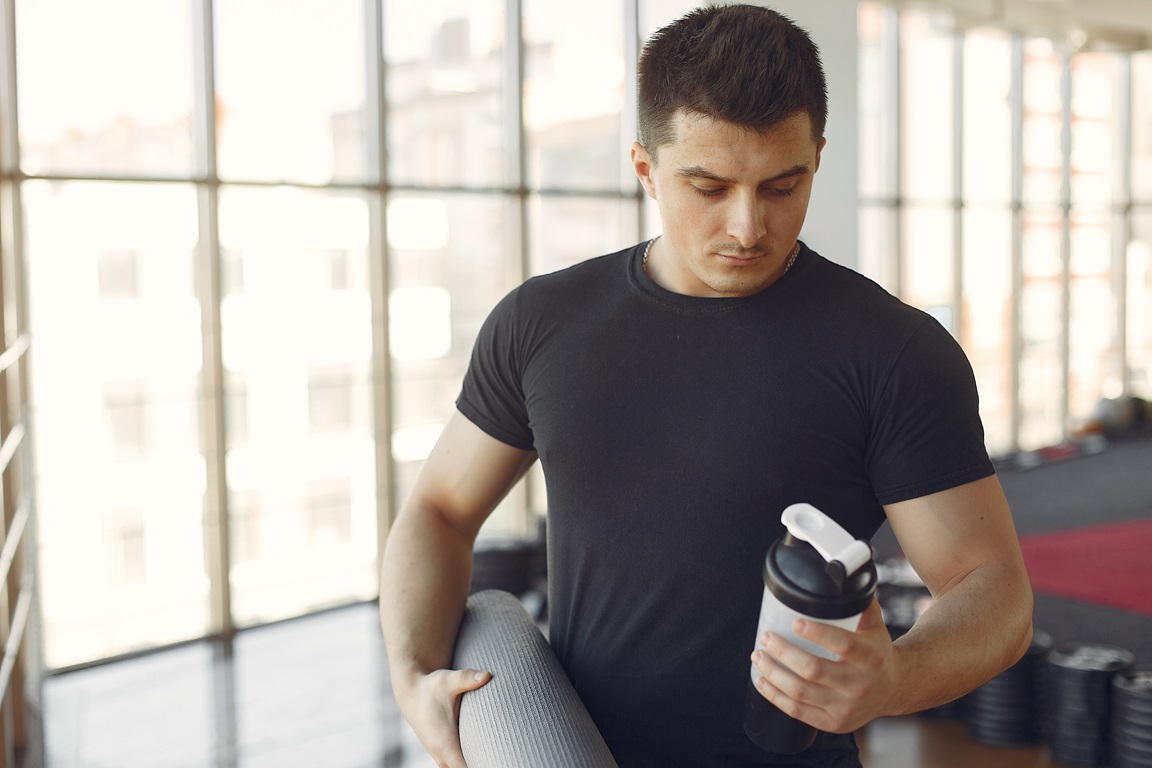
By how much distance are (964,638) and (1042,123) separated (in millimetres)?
9423

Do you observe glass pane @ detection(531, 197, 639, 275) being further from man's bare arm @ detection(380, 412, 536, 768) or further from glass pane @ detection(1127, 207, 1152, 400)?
glass pane @ detection(1127, 207, 1152, 400)

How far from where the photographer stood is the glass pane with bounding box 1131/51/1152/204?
33.6ft

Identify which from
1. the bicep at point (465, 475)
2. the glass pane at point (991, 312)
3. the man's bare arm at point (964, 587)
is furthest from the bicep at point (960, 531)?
the glass pane at point (991, 312)

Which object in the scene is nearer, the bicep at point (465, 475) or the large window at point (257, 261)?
the bicep at point (465, 475)

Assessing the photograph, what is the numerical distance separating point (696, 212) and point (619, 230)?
5.26 m

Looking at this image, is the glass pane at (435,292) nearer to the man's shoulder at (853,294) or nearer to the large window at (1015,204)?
the large window at (1015,204)

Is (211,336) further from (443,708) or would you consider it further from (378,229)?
(443,708)

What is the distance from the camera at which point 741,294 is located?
1.19 meters

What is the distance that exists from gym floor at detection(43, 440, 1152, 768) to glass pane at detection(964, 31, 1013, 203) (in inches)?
180

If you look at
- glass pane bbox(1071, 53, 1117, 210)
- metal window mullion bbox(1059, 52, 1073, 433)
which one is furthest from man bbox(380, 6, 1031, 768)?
glass pane bbox(1071, 53, 1117, 210)

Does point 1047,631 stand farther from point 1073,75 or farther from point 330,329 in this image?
point 1073,75

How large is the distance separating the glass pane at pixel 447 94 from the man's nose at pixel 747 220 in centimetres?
452

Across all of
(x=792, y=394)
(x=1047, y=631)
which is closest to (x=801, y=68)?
(x=792, y=394)

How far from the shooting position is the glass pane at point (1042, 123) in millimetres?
9172
